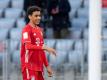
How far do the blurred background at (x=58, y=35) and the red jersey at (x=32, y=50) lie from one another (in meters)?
2.18

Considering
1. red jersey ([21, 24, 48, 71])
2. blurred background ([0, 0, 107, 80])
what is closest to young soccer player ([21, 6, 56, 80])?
red jersey ([21, 24, 48, 71])

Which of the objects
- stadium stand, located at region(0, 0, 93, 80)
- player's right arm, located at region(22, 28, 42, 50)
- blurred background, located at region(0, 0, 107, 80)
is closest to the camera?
player's right arm, located at region(22, 28, 42, 50)

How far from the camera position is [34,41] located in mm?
7312

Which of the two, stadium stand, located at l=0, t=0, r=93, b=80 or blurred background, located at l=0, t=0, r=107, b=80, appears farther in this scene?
stadium stand, located at l=0, t=0, r=93, b=80

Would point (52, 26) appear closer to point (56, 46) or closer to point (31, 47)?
point (56, 46)

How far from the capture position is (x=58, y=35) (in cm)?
1149

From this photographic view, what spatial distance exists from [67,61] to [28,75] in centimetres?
334

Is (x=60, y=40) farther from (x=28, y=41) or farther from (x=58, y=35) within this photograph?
(x=28, y=41)

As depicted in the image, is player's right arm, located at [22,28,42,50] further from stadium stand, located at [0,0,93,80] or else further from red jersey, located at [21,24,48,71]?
stadium stand, located at [0,0,93,80]

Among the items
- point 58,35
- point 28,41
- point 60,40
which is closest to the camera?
point 28,41

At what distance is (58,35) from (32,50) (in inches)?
168

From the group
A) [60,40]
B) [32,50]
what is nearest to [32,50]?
[32,50]

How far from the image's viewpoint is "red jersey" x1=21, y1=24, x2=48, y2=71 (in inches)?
284

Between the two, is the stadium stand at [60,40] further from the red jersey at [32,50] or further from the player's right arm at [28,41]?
the player's right arm at [28,41]
